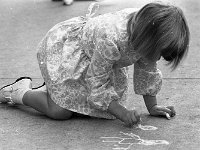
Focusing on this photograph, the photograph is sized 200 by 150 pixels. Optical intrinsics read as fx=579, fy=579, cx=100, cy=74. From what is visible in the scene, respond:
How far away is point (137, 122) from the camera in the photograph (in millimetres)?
3035

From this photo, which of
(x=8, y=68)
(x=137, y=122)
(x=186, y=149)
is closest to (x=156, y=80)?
(x=137, y=122)

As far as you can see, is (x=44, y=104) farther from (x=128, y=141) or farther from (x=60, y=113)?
(x=128, y=141)

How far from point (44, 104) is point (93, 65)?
425mm

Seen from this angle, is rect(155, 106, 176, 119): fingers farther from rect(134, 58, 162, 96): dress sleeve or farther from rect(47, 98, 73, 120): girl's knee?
rect(47, 98, 73, 120): girl's knee

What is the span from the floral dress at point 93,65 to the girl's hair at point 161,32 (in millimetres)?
138

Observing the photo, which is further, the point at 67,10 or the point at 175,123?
the point at 67,10

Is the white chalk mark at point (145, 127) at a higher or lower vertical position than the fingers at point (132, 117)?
lower

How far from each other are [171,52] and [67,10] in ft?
11.7

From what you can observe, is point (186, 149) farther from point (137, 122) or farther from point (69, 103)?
point (69, 103)

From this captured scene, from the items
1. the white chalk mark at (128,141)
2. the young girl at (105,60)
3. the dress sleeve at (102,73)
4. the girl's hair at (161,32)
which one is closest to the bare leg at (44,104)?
the young girl at (105,60)

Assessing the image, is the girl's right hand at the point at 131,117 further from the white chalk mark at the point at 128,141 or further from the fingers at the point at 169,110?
the fingers at the point at 169,110

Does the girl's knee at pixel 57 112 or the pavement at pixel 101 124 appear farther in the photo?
the girl's knee at pixel 57 112

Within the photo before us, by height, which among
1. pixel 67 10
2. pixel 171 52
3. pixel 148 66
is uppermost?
pixel 171 52

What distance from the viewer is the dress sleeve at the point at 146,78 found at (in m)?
3.23
